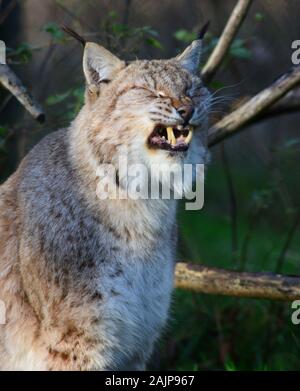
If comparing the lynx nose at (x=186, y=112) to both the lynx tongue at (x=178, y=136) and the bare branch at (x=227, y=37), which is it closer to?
the lynx tongue at (x=178, y=136)

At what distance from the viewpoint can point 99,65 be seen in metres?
4.43

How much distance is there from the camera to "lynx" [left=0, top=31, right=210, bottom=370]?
4.20 m

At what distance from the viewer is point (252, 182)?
Answer: 13680mm

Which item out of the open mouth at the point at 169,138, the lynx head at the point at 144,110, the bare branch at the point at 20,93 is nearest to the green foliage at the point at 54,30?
the bare branch at the point at 20,93

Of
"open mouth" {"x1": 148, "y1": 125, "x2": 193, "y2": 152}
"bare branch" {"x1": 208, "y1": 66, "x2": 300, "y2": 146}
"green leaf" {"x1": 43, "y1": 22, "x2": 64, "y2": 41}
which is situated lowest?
"open mouth" {"x1": 148, "y1": 125, "x2": 193, "y2": 152}

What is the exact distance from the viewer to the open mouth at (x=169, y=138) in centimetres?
423

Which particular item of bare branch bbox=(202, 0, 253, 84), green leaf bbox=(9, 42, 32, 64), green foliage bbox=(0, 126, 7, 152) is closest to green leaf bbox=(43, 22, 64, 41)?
green leaf bbox=(9, 42, 32, 64)

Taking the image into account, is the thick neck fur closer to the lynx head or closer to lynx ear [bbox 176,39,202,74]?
the lynx head

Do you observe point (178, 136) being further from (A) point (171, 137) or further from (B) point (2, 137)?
(B) point (2, 137)

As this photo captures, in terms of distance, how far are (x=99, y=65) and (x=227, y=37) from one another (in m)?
1.37

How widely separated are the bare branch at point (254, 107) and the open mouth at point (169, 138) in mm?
1061

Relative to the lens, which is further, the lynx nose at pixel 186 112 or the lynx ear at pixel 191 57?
the lynx ear at pixel 191 57
